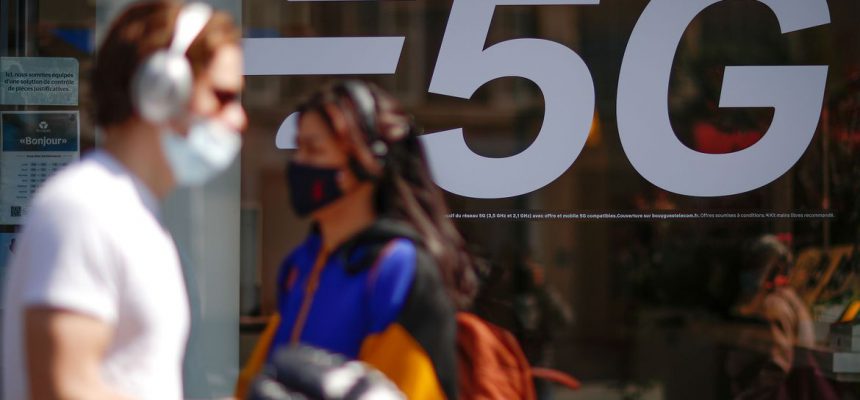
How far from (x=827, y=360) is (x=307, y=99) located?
3.56 meters

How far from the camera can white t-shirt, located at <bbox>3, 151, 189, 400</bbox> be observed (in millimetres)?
1892

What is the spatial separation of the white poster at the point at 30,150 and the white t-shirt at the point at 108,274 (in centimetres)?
317

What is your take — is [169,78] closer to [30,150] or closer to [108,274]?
[108,274]

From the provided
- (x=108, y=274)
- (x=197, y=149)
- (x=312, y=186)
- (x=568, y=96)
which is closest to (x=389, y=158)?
(x=312, y=186)

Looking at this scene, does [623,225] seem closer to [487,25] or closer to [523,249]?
[523,249]

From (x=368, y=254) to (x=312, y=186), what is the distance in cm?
21

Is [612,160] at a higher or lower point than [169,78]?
lower

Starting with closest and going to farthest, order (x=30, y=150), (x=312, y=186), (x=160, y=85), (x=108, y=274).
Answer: (x=108, y=274)
(x=160, y=85)
(x=312, y=186)
(x=30, y=150)

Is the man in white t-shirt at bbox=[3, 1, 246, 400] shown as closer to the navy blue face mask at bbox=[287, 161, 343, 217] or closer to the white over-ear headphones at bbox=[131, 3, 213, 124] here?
the white over-ear headphones at bbox=[131, 3, 213, 124]

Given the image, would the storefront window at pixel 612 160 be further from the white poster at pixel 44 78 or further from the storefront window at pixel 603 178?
the white poster at pixel 44 78

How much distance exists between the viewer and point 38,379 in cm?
189

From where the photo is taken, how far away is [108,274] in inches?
75.9

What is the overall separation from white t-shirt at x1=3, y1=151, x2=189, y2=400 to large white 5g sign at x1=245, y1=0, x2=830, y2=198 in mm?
2850

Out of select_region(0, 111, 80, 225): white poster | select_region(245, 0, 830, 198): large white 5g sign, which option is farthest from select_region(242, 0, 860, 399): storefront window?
select_region(0, 111, 80, 225): white poster
